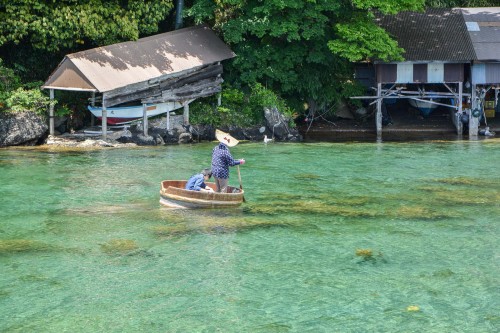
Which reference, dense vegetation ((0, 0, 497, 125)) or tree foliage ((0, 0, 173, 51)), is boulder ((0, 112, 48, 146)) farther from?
tree foliage ((0, 0, 173, 51))

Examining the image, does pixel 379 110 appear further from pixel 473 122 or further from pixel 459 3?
pixel 459 3

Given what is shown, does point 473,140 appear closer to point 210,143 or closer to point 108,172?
point 210,143

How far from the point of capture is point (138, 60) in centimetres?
3519

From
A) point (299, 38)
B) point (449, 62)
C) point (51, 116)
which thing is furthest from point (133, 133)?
point (449, 62)

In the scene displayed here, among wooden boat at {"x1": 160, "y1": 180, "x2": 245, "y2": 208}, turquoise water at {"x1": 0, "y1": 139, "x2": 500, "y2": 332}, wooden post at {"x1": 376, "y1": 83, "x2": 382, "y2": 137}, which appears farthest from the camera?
wooden post at {"x1": 376, "y1": 83, "x2": 382, "y2": 137}

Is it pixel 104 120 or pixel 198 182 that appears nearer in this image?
pixel 198 182

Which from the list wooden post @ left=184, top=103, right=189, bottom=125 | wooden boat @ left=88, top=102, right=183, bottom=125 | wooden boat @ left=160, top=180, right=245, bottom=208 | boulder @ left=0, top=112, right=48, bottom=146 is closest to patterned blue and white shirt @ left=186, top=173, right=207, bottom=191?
wooden boat @ left=160, top=180, right=245, bottom=208

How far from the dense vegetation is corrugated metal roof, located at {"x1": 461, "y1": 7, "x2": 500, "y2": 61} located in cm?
436

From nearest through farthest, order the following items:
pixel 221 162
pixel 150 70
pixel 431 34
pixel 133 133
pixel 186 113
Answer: pixel 221 162 → pixel 150 70 → pixel 133 133 → pixel 186 113 → pixel 431 34

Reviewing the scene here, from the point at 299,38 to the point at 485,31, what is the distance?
9664mm

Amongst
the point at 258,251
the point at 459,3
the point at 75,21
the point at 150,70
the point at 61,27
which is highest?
the point at 459,3

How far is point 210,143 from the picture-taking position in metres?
36.0

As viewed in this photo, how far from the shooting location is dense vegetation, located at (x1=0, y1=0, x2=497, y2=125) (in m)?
34.5

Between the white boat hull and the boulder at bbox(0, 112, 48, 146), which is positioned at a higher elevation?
the white boat hull
